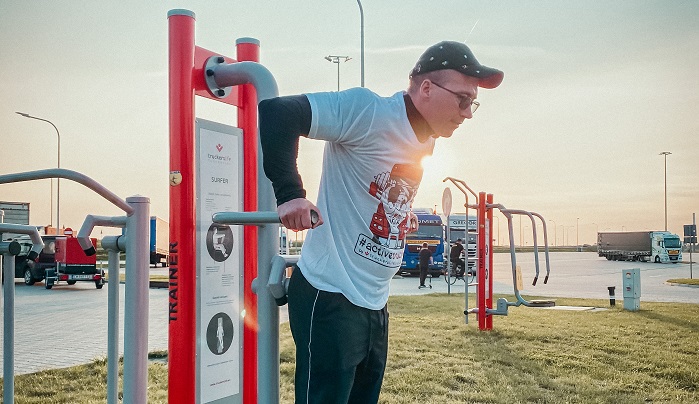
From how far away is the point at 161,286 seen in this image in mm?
20141

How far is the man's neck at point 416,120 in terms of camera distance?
89.9 inches

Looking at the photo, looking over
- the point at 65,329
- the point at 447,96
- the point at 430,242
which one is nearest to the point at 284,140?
the point at 447,96

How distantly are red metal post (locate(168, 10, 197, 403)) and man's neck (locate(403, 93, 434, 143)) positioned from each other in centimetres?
201

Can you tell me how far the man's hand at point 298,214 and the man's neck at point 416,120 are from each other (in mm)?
570

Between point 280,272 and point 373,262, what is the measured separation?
13.1 inches

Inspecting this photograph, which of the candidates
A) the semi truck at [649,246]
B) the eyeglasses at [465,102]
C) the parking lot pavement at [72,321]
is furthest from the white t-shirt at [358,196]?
the semi truck at [649,246]

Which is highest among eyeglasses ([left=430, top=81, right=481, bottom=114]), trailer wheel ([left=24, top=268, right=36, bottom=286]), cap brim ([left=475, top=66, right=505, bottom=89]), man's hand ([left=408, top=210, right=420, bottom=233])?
cap brim ([left=475, top=66, right=505, bottom=89])

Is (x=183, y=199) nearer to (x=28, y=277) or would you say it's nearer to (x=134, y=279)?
(x=134, y=279)

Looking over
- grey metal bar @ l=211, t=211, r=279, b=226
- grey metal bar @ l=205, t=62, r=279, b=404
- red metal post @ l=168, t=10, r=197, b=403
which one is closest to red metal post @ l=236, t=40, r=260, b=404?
red metal post @ l=168, t=10, r=197, b=403

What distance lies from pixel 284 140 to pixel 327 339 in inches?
27.4

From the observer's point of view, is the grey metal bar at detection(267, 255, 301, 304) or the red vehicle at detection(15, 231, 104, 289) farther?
the red vehicle at detection(15, 231, 104, 289)

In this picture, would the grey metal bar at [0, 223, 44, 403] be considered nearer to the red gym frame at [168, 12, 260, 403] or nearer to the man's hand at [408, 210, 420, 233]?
the red gym frame at [168, 12, 260, 403]

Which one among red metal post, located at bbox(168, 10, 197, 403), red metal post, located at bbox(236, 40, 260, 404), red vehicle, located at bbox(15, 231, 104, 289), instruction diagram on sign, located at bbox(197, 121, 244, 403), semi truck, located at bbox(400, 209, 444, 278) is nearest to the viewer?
red metal post, located at bbox(168, 10, 197, 403)

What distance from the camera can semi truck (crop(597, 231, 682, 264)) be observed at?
44.3 m
